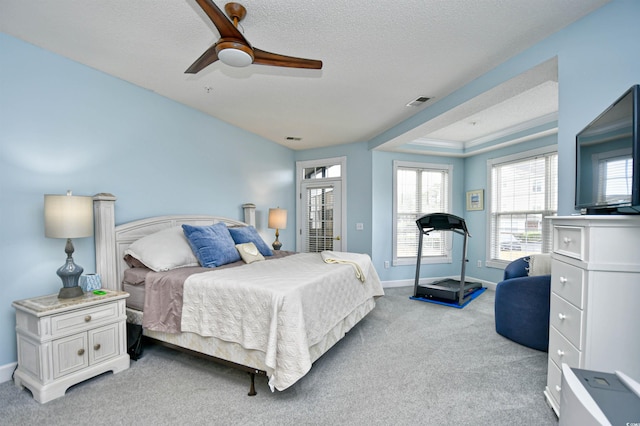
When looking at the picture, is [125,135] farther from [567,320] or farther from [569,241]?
[567,320]

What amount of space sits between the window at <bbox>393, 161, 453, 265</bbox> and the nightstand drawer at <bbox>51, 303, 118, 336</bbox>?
4.19 m

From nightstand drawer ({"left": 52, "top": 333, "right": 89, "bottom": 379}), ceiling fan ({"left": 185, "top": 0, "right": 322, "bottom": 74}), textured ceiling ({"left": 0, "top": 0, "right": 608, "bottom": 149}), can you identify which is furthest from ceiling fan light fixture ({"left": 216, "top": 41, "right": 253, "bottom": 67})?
nightstand drawer ({"left": 52, "top": 333, "right": 89, "bottom": 379})

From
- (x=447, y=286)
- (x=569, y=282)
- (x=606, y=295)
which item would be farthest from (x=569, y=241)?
(x=447, y=286)

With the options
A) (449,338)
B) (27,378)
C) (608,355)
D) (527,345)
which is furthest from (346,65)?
(27,378)

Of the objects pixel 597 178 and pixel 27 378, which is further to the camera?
pixel 27 378

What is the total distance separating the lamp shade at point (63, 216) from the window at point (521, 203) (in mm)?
5532

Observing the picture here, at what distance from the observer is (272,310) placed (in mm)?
1909

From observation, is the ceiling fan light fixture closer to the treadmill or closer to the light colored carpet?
the light colored carpet

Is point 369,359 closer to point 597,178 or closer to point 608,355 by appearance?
point 608,355

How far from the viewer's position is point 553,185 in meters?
4.16

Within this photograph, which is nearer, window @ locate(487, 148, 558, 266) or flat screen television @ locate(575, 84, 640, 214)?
flat screen television @ locate(575, 84, 640, 214)

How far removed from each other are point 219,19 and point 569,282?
8.02 feet

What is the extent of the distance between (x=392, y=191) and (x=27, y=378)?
16.0ft

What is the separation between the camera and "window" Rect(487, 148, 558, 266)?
4.23 metres
